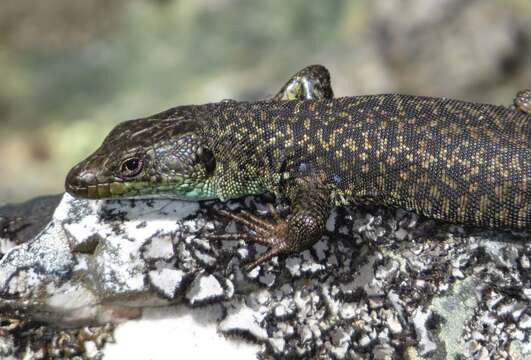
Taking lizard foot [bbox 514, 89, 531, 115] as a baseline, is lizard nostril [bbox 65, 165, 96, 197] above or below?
below

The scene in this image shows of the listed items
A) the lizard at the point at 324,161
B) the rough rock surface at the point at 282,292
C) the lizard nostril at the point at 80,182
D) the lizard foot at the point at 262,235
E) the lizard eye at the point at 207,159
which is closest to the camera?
the rough rock surface at the point at 282,292

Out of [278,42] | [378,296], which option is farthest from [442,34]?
[378,296]

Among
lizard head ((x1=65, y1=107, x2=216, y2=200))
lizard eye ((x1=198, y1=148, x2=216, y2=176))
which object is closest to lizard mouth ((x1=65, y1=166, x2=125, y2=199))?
lizard head ((x1=65, y1=107, x2=216, y2=200))

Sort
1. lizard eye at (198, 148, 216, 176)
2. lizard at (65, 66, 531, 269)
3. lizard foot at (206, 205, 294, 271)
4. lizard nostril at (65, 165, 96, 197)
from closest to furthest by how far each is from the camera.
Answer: lizard foot at (206, 205, 294, 271), lizard at (65, 66, 531, 269), lizard nostril at (65, 165, 96, 197), lizard eye at (198, 148, 216, 176)

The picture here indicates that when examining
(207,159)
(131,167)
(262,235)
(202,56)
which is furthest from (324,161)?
(202,56)

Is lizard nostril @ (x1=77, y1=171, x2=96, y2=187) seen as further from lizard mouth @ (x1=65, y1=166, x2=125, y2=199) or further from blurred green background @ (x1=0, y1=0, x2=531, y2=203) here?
blurred green background @ (x1=0, y1=0, x2=531, y2=203)

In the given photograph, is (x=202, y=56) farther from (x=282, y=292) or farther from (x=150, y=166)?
(x=282, y=292)

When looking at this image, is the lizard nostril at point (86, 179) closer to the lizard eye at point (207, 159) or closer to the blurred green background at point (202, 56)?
the lizard eye at point (207, 159)

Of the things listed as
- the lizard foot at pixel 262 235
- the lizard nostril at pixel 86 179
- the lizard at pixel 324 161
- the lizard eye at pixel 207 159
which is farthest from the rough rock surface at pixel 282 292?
the lizard eye at pixel 207 159
